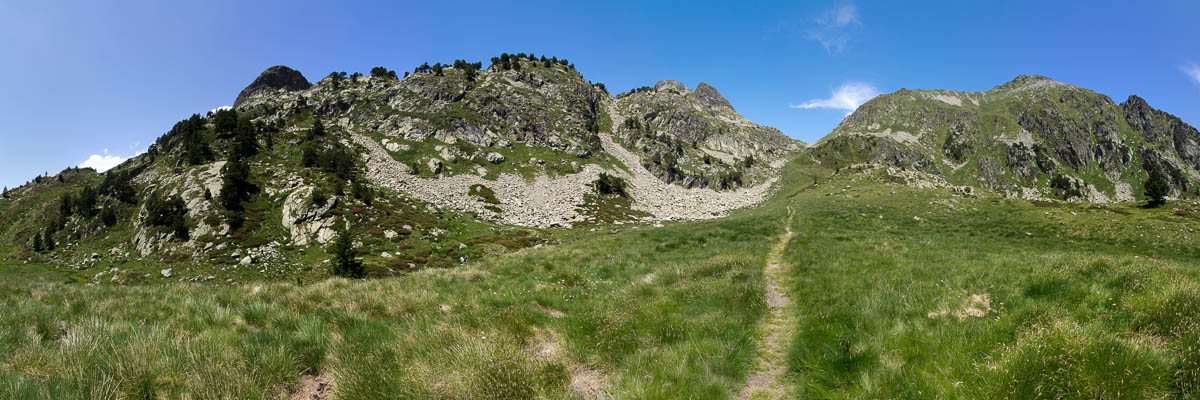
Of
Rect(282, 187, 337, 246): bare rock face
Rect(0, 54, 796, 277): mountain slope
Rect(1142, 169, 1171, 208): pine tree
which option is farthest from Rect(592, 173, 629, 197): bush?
Rect(1142, 169, 1171, 208): pine tree

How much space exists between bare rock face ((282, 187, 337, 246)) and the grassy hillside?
2735 centimetres

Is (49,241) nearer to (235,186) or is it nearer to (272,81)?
(235,186)

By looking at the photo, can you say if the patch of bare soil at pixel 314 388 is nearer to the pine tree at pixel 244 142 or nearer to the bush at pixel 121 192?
the pine tree at pixel 244 142

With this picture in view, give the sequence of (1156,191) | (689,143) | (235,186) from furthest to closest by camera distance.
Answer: (689,143), (235,186), (1156,191)

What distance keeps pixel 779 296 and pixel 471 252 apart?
28.7 meters

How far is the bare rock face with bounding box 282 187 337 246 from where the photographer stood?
35375 millimetres

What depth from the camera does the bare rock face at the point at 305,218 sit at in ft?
116

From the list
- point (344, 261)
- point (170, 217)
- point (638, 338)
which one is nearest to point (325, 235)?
point (170, 217)

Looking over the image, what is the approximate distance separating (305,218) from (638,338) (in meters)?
43.1

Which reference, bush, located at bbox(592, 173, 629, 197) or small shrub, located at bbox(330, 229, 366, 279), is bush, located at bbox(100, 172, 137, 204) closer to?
small shrub, located at bbox(330, 229, 366, 279)

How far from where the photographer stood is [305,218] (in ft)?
122

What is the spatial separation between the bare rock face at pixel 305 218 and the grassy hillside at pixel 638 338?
89.7ft

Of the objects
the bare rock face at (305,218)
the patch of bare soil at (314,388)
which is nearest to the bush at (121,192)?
the bare rock face at (305,218)

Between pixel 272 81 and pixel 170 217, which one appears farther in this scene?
pixel 272 81
